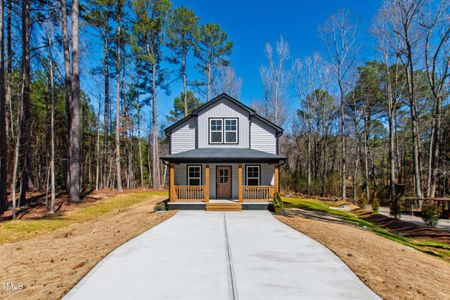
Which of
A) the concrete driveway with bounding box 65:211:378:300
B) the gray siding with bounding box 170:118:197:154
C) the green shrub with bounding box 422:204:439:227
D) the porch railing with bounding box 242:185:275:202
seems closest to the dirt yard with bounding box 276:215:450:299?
the concrete driveway with bounding box 65:211:378:300

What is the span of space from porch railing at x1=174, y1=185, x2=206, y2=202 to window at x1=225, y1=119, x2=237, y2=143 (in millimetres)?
3699

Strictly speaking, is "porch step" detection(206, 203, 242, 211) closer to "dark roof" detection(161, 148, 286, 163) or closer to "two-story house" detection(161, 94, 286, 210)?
"two-story house" detection(161, 94, 286, 210)

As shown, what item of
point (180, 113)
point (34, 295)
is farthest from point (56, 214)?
point (180, 113)

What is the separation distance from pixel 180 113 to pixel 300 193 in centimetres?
1874

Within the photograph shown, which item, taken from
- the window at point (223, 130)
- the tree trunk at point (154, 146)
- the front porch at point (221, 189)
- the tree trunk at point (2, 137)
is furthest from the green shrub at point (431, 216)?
the tree trunk at point (2, 137)

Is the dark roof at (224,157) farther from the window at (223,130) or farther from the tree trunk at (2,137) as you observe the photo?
the tree trunk at (2,137)

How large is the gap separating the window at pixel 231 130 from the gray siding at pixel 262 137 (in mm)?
1127

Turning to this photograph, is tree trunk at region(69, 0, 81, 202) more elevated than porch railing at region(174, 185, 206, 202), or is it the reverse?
tree trunk at region(69, 0, 81, 202)

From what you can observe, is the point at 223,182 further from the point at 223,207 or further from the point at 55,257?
the point at 55,257

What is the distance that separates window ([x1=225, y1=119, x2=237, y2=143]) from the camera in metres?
14.8

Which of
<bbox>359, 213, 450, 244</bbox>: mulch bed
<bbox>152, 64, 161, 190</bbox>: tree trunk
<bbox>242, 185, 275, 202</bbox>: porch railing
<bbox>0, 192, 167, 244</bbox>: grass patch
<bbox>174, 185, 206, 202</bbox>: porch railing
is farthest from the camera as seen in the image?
<bbox>152, 64, 161, 190</bbox>: tree trunk

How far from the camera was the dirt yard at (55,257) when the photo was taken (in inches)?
161

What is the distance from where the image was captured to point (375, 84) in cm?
2270

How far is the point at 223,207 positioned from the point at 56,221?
322 inches
